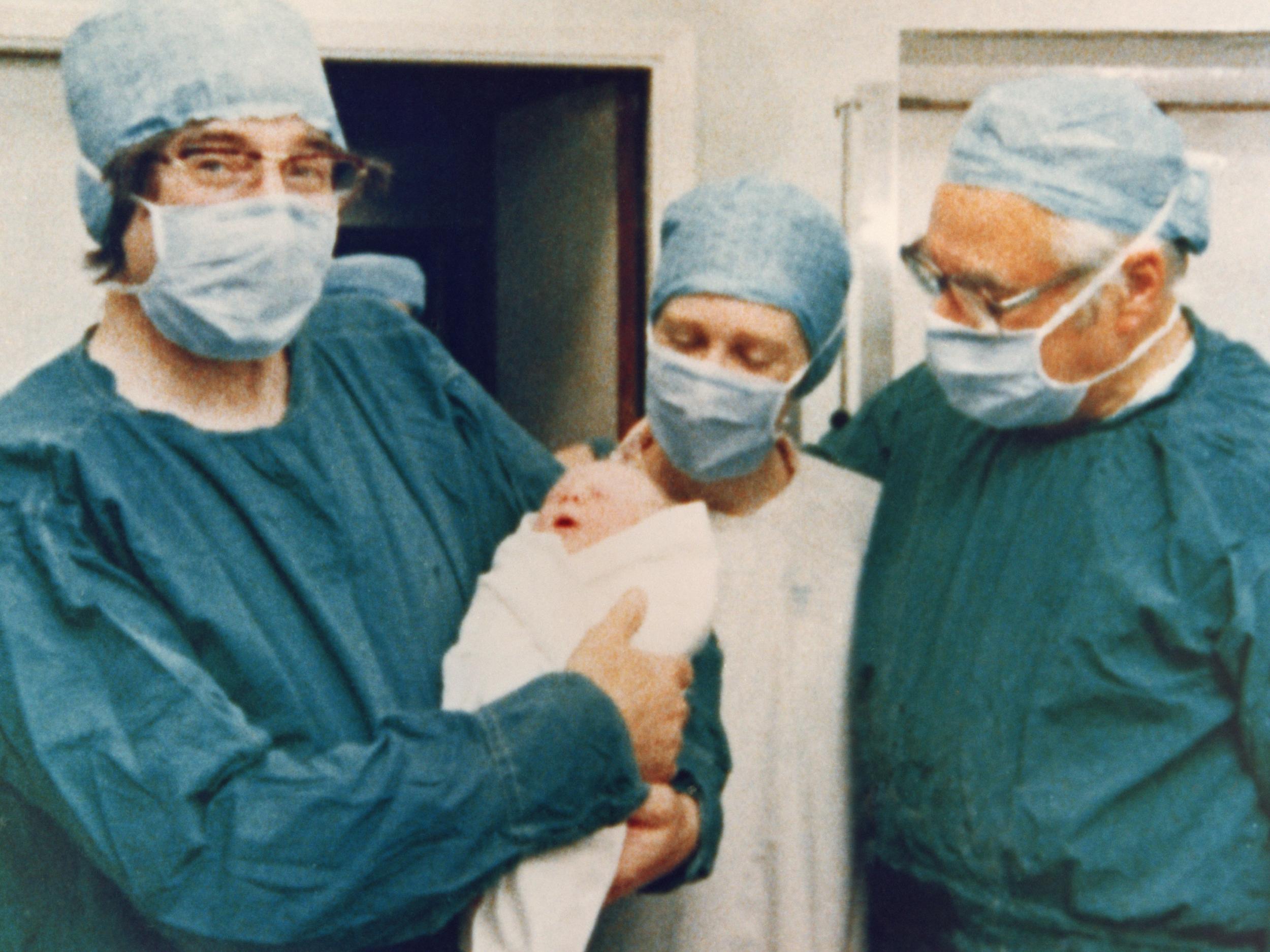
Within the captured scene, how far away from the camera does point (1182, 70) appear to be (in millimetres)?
2293

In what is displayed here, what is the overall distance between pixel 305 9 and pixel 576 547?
1.33 m

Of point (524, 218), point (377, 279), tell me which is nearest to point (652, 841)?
point (377, 279)

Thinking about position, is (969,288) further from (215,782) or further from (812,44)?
(812,44)

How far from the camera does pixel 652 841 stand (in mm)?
1059

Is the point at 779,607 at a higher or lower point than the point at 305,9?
lower

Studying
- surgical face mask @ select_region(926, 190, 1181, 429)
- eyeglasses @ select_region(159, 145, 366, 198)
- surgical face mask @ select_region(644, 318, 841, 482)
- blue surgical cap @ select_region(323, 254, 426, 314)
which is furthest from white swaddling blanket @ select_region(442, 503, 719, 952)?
blue surgical cap @ select_region(323, 254, 426, 314)

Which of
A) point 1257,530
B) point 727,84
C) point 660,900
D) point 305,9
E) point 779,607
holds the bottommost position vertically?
point 660,900

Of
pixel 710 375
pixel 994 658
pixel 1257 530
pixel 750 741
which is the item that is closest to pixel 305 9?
pixel 710 375

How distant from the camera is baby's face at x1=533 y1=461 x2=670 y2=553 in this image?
49.2 inches

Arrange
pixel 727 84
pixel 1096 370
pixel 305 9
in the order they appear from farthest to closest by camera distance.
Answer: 1. pixel 727 84
2. pixel 305 9
3. pixel 1096 370

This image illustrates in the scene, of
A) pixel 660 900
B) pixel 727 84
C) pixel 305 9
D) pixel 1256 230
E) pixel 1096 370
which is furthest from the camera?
pixel 1256 230

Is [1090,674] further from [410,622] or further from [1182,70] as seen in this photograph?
[1182,70]

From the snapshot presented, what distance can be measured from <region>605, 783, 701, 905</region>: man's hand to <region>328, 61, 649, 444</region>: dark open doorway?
4.65 feet

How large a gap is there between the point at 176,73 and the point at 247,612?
Answer: 480mm
